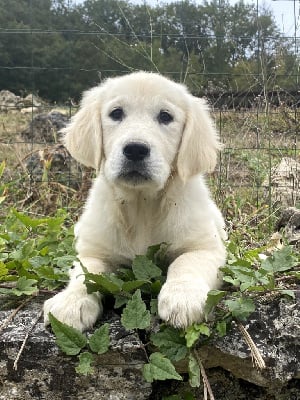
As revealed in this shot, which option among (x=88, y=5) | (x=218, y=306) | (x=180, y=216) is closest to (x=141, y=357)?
(x=218, y=306)

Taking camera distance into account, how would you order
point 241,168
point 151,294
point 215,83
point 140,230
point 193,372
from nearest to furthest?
point 193,372 < point 151,294 < point 140,230 < point 241,168 < point 215,83

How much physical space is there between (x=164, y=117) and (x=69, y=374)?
3.95 feet

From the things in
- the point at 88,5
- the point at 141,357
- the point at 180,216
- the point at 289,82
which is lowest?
the point at 141,357

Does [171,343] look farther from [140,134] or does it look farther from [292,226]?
[292,226]

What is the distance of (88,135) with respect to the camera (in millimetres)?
2621

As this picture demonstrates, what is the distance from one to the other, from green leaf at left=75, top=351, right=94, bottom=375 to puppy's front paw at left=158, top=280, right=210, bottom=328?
0.93 feet

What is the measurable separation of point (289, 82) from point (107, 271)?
373cm

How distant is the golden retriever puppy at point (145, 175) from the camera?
226 cm

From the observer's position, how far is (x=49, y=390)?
195cm

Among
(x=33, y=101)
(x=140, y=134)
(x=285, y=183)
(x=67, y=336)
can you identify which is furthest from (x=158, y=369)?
(x=33, y=101)

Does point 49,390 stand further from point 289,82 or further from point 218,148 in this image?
point 289,82

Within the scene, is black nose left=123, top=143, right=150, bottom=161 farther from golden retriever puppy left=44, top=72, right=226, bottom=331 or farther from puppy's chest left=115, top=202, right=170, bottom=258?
puppy's chest left=115, top=202, right=170, bottom=258

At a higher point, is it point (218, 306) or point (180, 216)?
point (180, 216)

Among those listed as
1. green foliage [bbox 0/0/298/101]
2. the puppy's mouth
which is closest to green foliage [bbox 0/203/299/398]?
the puppy's mouth
